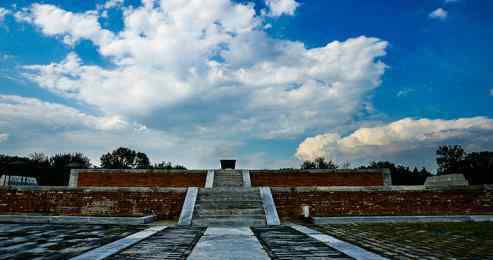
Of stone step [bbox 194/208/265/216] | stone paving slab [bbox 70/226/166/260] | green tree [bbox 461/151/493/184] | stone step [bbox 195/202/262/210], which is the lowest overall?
stone paving slab [bbox 70/226/166/260]

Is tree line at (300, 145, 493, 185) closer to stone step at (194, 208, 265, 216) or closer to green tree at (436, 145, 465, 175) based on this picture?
green tree at (436, 145, 465, 175)

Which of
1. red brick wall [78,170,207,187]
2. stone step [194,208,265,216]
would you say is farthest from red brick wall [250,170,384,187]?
stone step [194,208,265,216]

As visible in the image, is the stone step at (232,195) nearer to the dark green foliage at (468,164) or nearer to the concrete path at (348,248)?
the concrete path at (348,248)

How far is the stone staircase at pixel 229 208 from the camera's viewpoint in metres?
10.6

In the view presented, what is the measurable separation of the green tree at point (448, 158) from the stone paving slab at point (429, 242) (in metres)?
63.0

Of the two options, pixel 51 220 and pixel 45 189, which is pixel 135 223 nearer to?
pixel 51 220

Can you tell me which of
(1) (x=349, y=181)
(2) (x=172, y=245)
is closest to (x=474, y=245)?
(2) (x=172, y=245)

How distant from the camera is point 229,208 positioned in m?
11.8

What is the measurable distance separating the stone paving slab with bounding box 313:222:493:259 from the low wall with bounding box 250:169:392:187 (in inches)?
390

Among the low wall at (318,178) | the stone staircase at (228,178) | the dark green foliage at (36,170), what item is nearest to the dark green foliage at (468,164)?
the low wall at (318,178)

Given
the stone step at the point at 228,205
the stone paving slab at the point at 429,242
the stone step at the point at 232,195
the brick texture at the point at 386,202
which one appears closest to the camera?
the stone paving slab at the point at 429,242

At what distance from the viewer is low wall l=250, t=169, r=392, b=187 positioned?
1848 cm

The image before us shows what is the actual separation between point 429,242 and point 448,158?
69131mm

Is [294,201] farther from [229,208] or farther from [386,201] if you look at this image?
[386,201]
